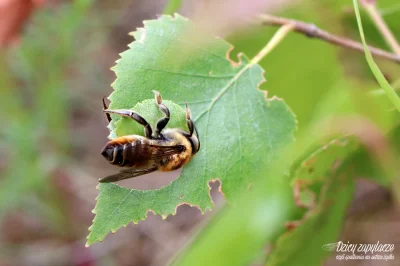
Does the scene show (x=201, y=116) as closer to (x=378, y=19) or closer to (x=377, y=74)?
(x=377, y=74)

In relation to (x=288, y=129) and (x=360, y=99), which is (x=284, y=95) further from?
(x=360, y=99)

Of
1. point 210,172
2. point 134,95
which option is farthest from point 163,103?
point 210,172

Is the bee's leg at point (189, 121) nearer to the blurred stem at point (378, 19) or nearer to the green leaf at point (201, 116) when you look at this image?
the green leaf at point (201, 116)

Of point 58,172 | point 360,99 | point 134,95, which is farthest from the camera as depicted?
point 58,172

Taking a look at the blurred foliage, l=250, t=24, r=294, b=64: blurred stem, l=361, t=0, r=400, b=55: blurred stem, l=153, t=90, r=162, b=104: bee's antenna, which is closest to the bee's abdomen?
l=153, t=90, r=162, b=104: bee's antenna

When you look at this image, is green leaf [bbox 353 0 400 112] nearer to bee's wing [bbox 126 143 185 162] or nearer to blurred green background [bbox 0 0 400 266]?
bee's wing [bbox 126 143 185 162]

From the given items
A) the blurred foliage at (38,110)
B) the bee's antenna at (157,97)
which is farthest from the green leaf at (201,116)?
the blurred foliage at (38,110)
